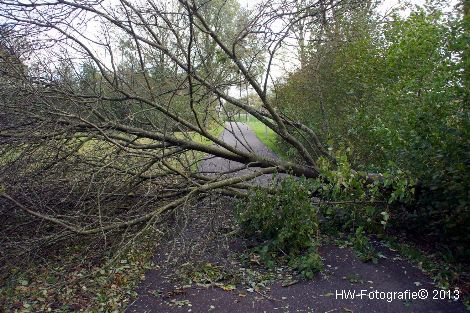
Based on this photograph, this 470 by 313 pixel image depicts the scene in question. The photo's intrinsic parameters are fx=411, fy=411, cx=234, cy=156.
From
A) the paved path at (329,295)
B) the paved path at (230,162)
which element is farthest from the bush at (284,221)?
the paved path at (230,162)

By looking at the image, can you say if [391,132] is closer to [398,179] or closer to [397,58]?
[398,179]

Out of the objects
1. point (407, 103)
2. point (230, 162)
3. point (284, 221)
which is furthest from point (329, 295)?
point (230, 162)

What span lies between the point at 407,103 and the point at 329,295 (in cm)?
346

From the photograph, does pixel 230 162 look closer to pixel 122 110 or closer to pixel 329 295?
pixel 122 110

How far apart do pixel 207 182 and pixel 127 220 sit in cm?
140

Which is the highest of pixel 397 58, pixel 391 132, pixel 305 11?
pixel 305 11

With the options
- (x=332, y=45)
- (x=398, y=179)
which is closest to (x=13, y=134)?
(x=398, y=179)

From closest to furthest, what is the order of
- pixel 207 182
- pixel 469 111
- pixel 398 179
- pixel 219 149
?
1. pixel 469 111
2. pixel 398 179
3. pixel 207 182
4. pixel 219 149

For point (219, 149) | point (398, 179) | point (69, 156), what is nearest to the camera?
point (398, 179)

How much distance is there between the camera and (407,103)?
20.2 ft

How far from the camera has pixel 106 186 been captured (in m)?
5.56

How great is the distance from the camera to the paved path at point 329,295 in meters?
3.77

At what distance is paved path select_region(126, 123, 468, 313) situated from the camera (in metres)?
3.77

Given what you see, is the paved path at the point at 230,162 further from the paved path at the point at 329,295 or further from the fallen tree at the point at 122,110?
the paved path at the point at 329,295
